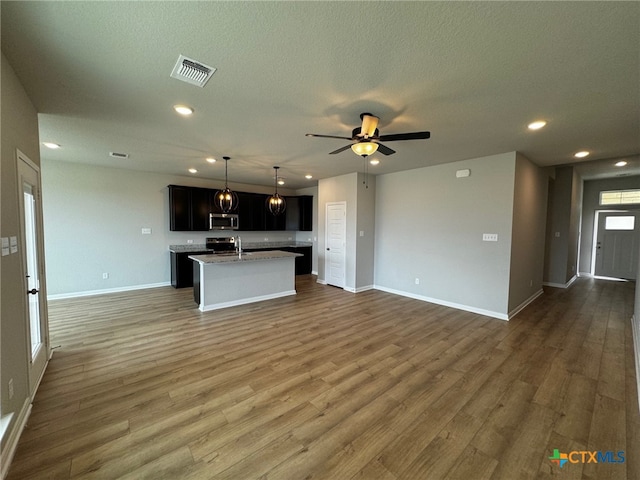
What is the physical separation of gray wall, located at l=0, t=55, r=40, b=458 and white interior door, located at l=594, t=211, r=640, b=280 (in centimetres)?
1181

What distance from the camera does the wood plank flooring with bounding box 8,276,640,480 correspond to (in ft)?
5.42

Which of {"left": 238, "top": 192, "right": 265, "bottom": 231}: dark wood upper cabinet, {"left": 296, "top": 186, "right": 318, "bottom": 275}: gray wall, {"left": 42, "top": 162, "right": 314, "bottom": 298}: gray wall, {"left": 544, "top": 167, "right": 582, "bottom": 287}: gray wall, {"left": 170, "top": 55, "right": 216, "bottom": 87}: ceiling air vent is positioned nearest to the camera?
{"left": 170, "top": 55, "right": 216, "bottom": 87}: ceiling air vent

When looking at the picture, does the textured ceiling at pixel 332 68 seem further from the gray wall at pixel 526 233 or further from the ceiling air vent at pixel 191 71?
the gray wall at pixel 526 233

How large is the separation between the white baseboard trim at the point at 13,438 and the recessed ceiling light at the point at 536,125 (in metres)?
5.26

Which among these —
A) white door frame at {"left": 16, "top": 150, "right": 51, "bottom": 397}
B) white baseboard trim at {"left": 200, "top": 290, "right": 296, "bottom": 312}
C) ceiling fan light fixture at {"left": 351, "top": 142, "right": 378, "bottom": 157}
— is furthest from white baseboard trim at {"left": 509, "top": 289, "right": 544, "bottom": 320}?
white door frame at {"left": 16, "top": 150, "right": 51, "bottom": 397}

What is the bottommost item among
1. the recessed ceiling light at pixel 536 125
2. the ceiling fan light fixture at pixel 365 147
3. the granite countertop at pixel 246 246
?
the granite countertop at pixel 246 246

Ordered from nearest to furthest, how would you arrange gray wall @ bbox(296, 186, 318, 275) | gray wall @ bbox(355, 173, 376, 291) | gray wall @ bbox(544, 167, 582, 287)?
gray wall @ bbox(355, 173, 376, 291)
gray wall @ bbox(544, 167, 582, 287)
gray wall @ bbox(296, 186, 318, 275)

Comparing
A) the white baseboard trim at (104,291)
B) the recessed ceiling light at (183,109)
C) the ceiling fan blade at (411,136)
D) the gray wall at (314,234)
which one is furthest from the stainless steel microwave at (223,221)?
the ceiling fan blade at (411,136)

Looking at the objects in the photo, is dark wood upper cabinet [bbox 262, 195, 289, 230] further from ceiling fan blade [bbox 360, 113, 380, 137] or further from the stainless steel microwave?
ceiling fan blade [bbox 360, 113, 380, 137]

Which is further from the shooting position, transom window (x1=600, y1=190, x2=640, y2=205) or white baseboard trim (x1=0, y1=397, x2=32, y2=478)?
transom window (x1=600, y1=190, x2=640, y2=205)

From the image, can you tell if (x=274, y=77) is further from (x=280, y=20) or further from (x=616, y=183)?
(x=616, y=183)

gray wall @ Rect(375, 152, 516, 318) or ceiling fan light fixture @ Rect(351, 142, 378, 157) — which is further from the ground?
ceiling fan light fixture @ Rect(351, 142, 378, 157)

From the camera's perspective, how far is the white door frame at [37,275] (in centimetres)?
217

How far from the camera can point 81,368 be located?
2701mm
